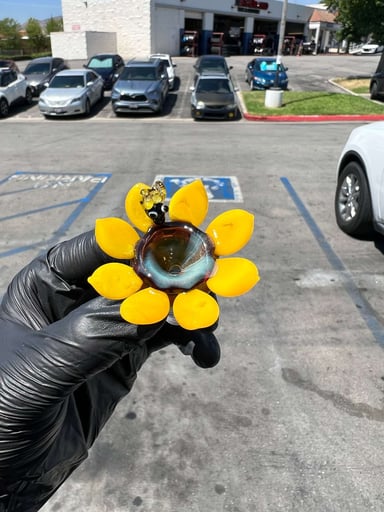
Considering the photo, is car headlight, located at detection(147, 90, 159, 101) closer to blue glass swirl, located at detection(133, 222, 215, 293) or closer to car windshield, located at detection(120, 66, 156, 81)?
car windshield, located at detection(120, 66, 156, 81)

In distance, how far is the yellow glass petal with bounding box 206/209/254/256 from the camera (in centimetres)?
109

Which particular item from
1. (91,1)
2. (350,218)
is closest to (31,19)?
(91,1)

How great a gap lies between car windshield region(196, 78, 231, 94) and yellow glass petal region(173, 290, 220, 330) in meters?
14.5

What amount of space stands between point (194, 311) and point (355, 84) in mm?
23953

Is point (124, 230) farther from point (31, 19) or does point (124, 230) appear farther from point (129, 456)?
point (31, 19)

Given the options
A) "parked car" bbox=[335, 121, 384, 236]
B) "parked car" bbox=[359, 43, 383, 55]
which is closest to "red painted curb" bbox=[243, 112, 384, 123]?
"parked car" bbox=[335, 121, 384, 236]

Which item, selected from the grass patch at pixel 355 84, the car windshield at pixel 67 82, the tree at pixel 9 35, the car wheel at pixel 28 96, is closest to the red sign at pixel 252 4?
the grass patch at pixel 355 84

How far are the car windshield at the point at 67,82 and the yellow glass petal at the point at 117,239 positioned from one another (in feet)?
51.9

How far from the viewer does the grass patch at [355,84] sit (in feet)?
65.4

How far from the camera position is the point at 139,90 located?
14.7 meters

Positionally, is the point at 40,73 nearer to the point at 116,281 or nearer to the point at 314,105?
the point at 314,105

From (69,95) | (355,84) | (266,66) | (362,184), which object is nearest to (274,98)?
(266,66)

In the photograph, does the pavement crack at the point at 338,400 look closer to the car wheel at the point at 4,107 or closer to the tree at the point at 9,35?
the car wheel at the point at 4,107

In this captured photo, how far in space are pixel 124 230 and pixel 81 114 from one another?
1536 centimetres
